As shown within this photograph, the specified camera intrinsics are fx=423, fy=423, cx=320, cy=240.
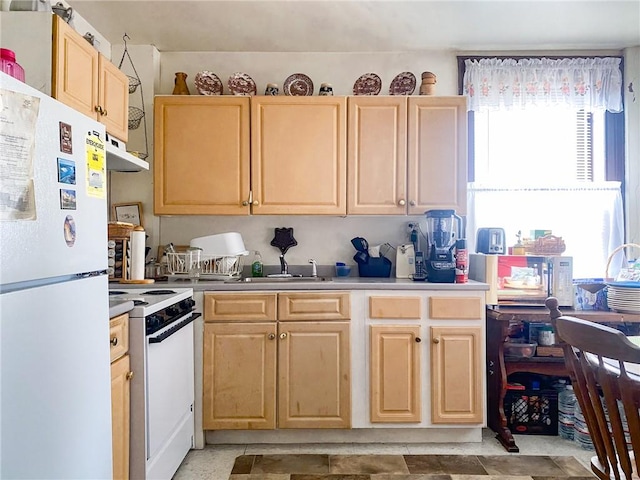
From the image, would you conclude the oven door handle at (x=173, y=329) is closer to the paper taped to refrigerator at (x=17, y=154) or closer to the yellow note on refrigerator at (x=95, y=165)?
the yellow note on refrigerator at (x=95, y=165)

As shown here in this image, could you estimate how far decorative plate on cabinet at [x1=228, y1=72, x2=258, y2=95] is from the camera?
9.44ft

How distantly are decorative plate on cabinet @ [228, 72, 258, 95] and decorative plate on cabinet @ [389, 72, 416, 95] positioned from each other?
975mm

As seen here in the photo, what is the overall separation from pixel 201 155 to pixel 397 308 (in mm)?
1564

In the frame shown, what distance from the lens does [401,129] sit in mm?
2754

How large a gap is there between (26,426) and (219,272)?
1741 millimetres

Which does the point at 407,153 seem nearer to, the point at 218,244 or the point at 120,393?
the point at 218,244

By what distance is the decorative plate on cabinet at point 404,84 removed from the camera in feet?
9.53

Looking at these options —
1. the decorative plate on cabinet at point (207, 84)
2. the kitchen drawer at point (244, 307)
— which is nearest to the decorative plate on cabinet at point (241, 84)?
the decorative plate on cabinet at point (207, 84)

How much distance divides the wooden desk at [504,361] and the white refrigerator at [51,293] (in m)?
2.10

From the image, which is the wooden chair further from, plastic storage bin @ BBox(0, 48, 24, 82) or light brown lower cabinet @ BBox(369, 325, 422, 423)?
plastic storage bin @ BBox(0, 48, 24, 82)

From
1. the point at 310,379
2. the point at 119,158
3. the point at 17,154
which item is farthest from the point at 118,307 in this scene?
the point at 310,379

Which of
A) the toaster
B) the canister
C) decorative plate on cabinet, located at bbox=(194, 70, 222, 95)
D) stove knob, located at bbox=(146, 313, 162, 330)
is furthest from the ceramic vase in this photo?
the canister

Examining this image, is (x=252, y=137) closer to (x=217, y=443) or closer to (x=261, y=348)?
(x=261, y=348)

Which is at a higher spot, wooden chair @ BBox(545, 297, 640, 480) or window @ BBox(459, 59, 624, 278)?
window @ BBox(459, 59, 624, 278)
